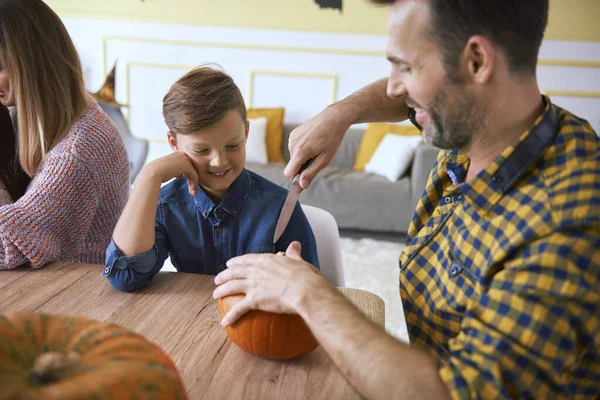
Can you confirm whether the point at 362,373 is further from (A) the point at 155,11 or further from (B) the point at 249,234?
(A) the point at 155,11

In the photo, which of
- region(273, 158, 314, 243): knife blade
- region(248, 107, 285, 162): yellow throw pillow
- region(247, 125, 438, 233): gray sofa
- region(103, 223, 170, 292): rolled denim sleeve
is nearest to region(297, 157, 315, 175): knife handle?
region(273, 158, 314, 243): knife blade

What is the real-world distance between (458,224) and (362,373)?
1.22 ft

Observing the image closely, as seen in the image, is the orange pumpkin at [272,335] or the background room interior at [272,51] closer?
the orange pumpkin at [272,335]

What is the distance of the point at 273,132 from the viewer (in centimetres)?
461

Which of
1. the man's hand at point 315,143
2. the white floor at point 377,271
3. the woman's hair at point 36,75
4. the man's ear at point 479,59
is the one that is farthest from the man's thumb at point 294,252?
the white floor at point 377,271

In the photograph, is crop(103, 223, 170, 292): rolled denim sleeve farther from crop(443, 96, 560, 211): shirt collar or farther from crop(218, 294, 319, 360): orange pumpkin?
crop(443, 96, 560, 211): shirt collar

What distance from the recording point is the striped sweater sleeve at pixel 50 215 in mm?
1250

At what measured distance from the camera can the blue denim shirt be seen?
1.42m

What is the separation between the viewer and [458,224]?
3.20 ft

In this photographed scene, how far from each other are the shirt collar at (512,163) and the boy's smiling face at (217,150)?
690 millimetres

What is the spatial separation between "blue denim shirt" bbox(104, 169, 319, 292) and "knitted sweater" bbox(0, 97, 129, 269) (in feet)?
0.65

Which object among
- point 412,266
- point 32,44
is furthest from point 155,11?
point 412,266

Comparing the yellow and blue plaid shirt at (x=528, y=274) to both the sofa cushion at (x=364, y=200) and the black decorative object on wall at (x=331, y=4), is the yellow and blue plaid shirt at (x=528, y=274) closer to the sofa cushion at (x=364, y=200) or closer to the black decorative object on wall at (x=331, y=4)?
the sofa cushion at (x=364, y=200)

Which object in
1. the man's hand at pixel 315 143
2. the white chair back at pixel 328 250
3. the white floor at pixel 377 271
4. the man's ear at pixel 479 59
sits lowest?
the white floor at pixel 377 271
